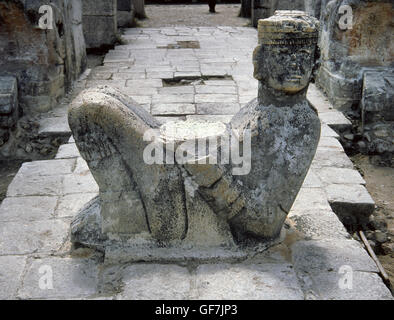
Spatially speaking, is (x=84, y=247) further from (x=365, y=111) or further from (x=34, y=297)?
(x=365, y=111)

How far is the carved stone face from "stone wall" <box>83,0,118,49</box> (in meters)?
7.21

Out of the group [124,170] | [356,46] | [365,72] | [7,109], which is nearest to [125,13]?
[7,109]

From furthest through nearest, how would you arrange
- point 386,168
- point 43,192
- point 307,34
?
1. point 386,168
2. point 43,192
3. point 307,34

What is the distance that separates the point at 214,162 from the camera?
285cm

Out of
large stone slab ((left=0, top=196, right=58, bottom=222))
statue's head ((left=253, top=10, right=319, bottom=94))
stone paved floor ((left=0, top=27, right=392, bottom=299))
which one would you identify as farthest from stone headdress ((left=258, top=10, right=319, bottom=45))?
large stone slab ((left=0, top=196, right=58, bottom=222))

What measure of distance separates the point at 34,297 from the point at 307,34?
82.5 inches

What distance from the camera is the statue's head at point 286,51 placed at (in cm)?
270

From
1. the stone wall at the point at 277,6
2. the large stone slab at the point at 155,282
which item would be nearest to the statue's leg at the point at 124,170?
the large stone slab at the point at 155,282

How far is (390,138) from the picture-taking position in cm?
565

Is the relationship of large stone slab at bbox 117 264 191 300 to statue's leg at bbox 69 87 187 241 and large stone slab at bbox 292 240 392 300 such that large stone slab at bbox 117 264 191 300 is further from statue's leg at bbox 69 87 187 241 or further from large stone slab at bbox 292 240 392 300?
large stone slab at bbox 292 240 392 300

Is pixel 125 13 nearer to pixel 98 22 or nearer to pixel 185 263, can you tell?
pixel 98 22

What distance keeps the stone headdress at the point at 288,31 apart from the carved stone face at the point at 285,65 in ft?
0.09

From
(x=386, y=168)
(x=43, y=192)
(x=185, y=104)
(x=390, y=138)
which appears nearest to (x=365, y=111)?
(x=390, y=138)

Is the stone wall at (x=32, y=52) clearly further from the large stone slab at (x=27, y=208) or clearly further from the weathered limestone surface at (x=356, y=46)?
the weathered limestone surface at (x=356, y=46)
